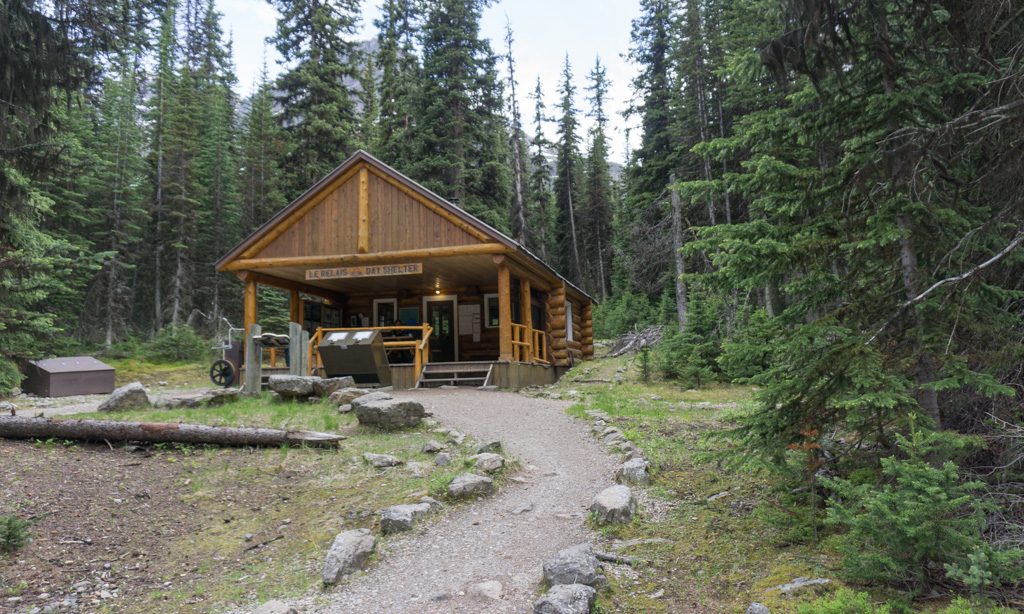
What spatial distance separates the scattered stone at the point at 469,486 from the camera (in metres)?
5.91

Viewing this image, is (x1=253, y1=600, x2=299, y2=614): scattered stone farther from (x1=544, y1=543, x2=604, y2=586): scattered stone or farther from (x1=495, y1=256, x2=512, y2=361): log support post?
(x1=495, y1=256, x2=512, y2=361): log support post

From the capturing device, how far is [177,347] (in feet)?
86.1

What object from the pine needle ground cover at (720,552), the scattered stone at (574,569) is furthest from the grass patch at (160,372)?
the scattered stone at (574,569)

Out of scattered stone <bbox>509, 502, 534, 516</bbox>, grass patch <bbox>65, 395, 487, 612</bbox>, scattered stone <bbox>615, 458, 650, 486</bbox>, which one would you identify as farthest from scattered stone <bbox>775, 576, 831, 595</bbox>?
grass patch <bbox>65, 395, 487, 612</bbox>

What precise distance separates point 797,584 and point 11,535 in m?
6.31

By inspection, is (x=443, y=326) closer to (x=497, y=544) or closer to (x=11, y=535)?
(x=11, y=535)

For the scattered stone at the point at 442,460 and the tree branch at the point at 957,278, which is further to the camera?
the scattered stone at the point at 442,460

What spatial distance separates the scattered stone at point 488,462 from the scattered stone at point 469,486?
1.30 ft

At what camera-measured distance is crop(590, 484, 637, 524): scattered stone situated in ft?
16.1

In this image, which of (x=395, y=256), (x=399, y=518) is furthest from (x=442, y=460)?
(x=395, y=256)

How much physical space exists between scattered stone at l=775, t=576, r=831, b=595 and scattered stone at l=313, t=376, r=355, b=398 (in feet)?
31.4

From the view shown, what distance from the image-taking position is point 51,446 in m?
7.56

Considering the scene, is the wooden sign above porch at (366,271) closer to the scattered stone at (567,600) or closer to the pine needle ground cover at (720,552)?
the pine needle ground cover at (720,552)

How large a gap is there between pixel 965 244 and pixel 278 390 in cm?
1100
